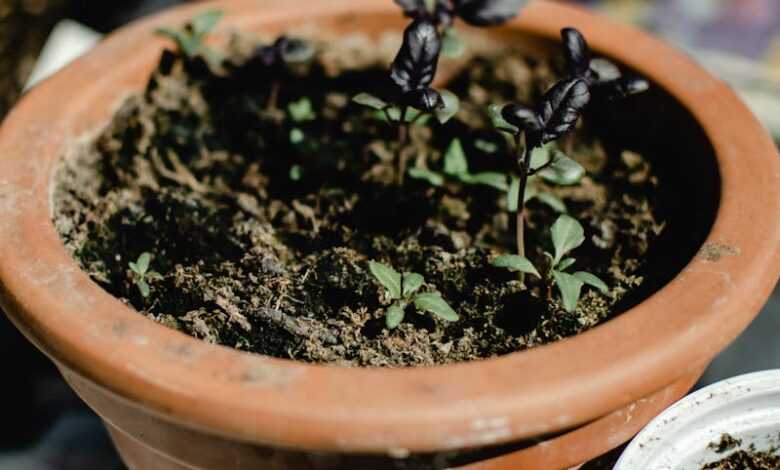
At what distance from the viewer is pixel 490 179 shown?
58.4 inches

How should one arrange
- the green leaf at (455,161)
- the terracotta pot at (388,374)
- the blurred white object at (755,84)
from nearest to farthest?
the terracotta pot at (388,374) → the green leaf at (455,161) → the blurred white object at (755,84)

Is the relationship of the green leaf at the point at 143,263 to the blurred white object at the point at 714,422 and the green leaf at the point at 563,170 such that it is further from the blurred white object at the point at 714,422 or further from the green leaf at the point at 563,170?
the blurred white object at the point at 714,422

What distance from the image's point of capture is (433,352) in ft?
4.02

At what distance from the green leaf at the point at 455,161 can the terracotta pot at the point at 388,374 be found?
0.38m

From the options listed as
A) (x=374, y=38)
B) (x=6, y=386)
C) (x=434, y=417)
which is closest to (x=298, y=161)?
(x=374, y=38)

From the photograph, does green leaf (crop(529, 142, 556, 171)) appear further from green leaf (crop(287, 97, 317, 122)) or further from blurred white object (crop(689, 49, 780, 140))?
blurred white object (crop(689, 49, 780, 140))

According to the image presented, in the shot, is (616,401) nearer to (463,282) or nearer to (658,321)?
(658,321)

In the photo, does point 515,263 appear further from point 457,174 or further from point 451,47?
point 451,47

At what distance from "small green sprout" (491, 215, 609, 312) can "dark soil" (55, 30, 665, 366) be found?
5 centimetres

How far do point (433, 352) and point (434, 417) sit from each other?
0.26 m

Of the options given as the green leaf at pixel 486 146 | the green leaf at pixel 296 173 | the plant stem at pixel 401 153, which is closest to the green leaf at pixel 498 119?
the plant stem at pixel 401 153

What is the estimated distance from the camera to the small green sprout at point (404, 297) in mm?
1188

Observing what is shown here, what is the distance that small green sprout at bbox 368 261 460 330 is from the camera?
1188 millimetres

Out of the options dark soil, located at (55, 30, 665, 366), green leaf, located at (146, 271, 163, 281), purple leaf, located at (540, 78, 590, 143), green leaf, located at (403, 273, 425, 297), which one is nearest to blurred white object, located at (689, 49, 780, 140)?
dark soil, located at (55, 30, 665, 366)
